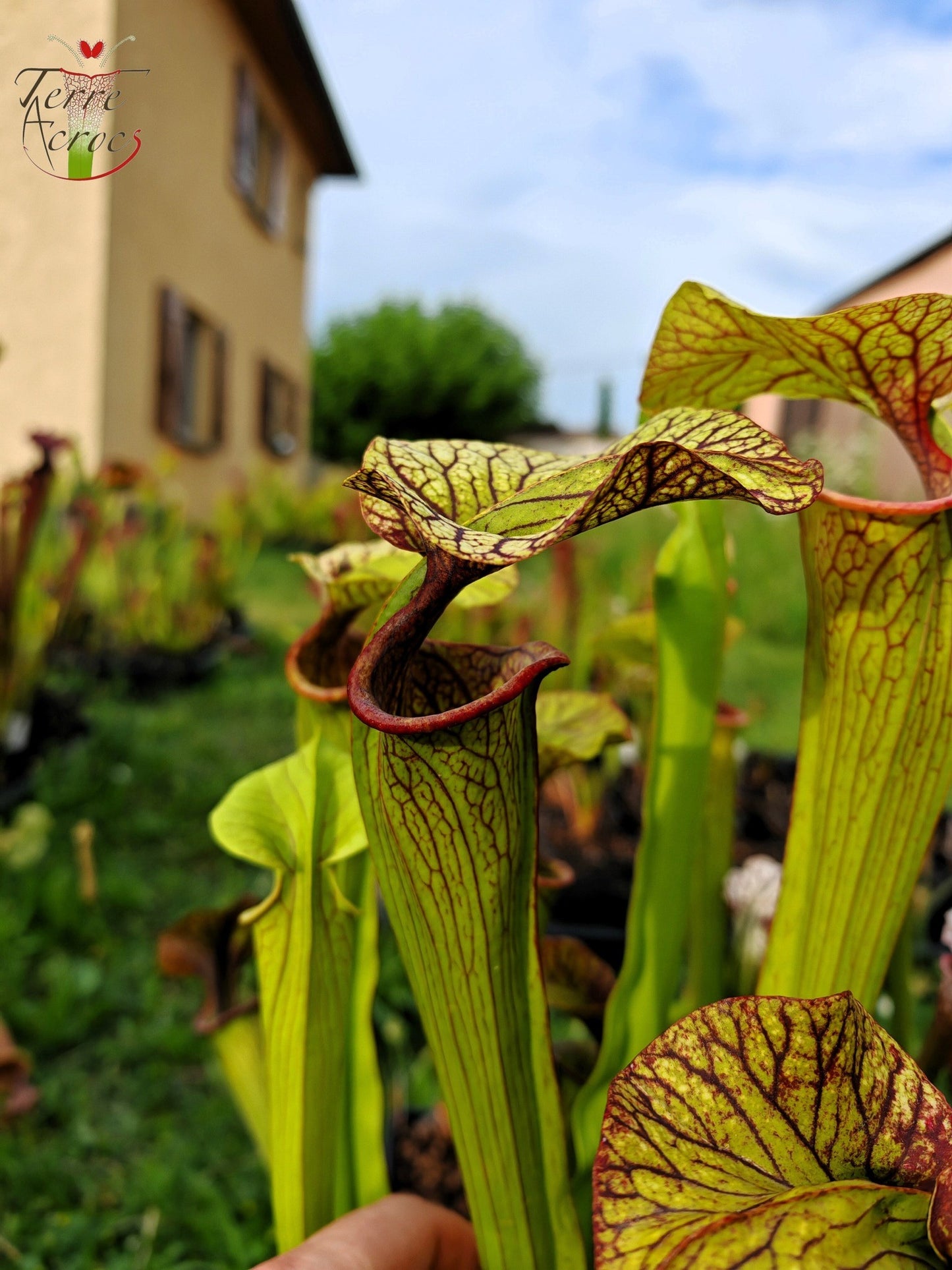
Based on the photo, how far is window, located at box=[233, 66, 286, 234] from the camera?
660cm

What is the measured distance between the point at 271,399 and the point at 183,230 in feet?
9.35

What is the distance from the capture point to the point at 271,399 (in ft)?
28.6

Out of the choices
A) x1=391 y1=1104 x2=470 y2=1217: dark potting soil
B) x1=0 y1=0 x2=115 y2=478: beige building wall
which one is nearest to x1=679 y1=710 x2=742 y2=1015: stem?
x1=391 y1=1104 x2=470 y2=1217: dark potting soil

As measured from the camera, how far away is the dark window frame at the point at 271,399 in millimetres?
8500

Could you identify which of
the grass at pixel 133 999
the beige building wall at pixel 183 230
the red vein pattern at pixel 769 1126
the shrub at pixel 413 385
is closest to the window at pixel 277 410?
the beige building wall at pixel 183 230

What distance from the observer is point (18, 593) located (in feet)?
7.12

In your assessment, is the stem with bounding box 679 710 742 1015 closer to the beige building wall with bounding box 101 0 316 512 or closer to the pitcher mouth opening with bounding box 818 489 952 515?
the pitcher mouth opening with bounding box 818 489 952 515

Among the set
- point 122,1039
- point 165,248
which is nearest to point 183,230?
point 165,248

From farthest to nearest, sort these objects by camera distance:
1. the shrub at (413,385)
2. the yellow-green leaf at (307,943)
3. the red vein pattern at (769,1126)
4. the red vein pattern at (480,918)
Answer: the shrub at (413,385)
the yellow-green leaf at (307,943)
the red vein pattern at (480,918)
the red vein pattern at (769,1126)

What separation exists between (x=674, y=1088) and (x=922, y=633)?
10.5 inches

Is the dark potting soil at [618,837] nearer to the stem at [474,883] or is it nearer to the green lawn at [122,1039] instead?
the green lawn at [122,1039]

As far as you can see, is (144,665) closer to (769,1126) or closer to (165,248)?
(165,248)

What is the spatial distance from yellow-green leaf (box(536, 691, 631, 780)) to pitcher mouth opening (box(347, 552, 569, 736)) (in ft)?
0.31

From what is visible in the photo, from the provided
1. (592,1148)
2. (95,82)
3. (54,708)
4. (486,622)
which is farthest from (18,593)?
(592,1148)
